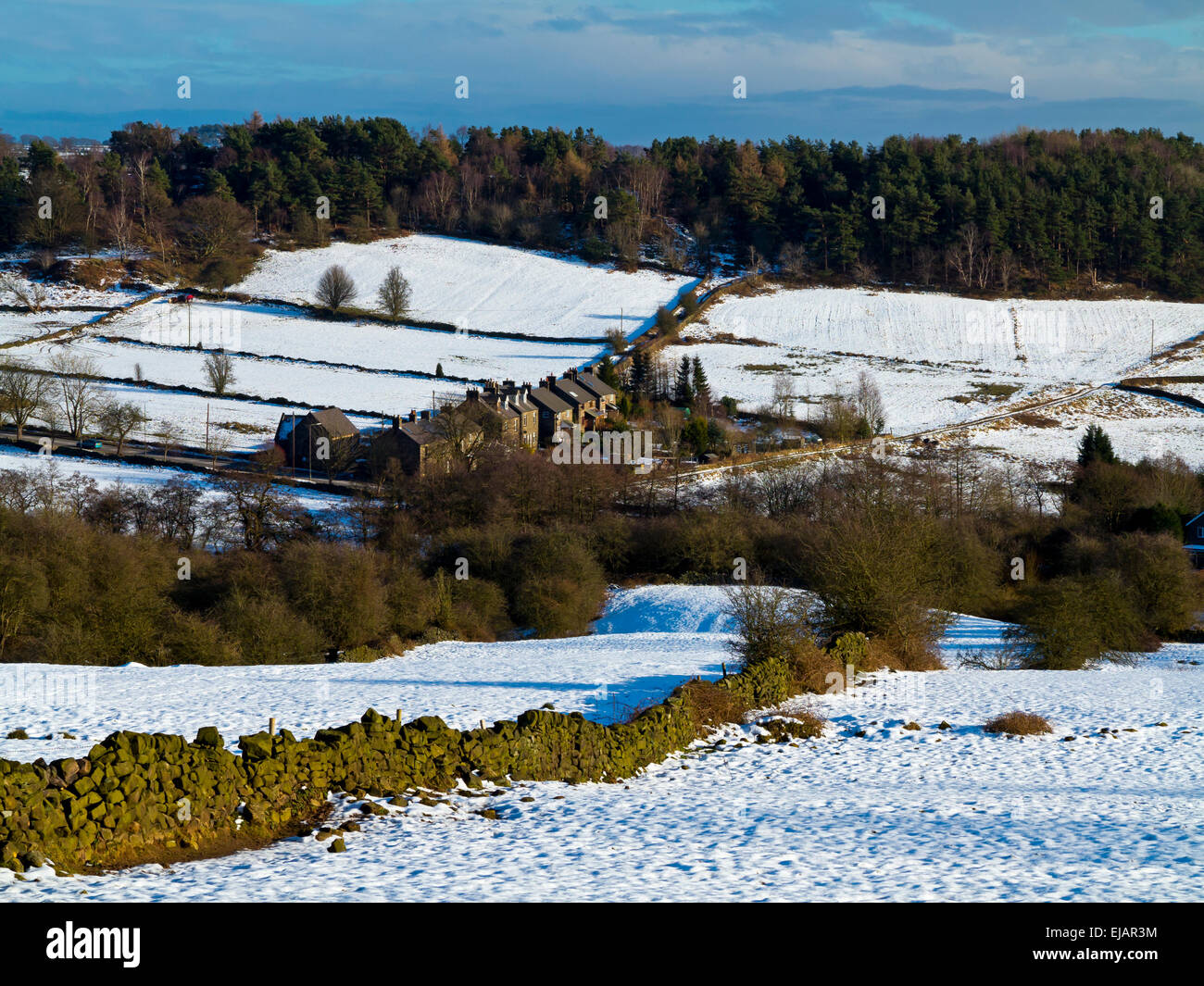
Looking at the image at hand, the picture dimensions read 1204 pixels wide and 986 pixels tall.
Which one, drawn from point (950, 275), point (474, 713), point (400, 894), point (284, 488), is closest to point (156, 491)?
point (284, 488)

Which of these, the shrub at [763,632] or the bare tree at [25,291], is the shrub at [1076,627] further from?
the bare tree at [25,291]

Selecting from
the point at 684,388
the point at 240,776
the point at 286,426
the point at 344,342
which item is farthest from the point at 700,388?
the point at 240,776

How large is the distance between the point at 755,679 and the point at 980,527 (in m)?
30.1

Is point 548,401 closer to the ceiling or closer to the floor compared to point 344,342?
closer to the floor

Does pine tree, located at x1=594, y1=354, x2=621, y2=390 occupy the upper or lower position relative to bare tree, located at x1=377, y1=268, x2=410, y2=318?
lower

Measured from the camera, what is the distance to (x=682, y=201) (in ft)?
447

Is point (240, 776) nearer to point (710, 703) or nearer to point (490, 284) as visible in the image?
point (710, 703)

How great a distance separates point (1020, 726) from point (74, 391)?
209 feet

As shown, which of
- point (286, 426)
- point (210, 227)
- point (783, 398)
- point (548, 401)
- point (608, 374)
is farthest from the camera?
point (210, 227)

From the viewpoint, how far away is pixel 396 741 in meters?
16.2

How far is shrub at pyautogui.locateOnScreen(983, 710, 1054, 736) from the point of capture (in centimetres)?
2239

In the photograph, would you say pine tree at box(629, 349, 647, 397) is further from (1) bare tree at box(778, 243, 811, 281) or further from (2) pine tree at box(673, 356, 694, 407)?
(1) bare tree at box(778, 243, 811, 281)

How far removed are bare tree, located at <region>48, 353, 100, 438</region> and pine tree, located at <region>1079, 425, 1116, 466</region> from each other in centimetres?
5952

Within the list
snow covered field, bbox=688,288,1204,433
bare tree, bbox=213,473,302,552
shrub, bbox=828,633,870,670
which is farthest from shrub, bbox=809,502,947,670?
snow covered field, bbox=688,288,1204,433
